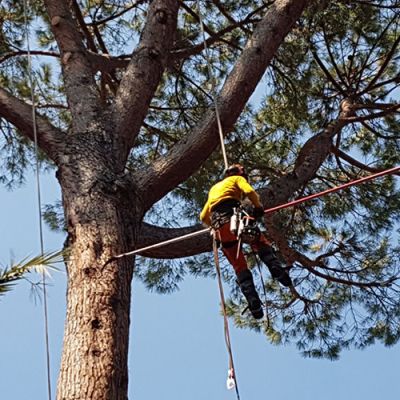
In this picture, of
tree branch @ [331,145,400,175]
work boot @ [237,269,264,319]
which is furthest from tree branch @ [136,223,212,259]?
tree branch @ [331,145,400,175]

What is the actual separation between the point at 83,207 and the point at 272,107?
298 centimetres

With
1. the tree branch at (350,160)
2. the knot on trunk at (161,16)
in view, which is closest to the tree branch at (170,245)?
the knot on trunk at (161,16)

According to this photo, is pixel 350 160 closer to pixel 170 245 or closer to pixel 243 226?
pixel 170 245

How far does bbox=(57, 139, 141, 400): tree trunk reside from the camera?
2570 mm

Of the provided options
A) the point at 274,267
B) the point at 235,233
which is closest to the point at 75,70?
the point at 235,233

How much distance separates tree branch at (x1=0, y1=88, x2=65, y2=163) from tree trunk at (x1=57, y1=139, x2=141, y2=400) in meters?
0.16

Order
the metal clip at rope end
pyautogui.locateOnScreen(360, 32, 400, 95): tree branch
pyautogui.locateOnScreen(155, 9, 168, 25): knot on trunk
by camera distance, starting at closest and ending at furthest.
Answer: the metal clip at rope end, pyautogui.locateOnScreen(155, 9, 168, 25): knot on trunk, pyautogui.locateOnScreen(360, 32, 400, 95): tree branch

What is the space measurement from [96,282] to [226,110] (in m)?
1.17

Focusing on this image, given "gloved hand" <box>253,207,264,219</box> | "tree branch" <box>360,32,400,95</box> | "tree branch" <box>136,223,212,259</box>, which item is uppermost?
"tree branch" <box>360,32,400,95</box>

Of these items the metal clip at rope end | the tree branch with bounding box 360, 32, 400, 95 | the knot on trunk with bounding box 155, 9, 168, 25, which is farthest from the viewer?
the tree branch with bounding box 360, 32, 400, 95

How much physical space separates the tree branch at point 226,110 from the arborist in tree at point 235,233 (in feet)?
0.81

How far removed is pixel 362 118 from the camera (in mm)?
4797

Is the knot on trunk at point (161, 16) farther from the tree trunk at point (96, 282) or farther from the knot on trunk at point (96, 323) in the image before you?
the knot on trunk at point (96, 323)

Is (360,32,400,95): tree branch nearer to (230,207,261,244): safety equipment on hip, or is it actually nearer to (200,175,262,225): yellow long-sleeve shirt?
(200,175,262,225): yellow long-sleeve shirt
